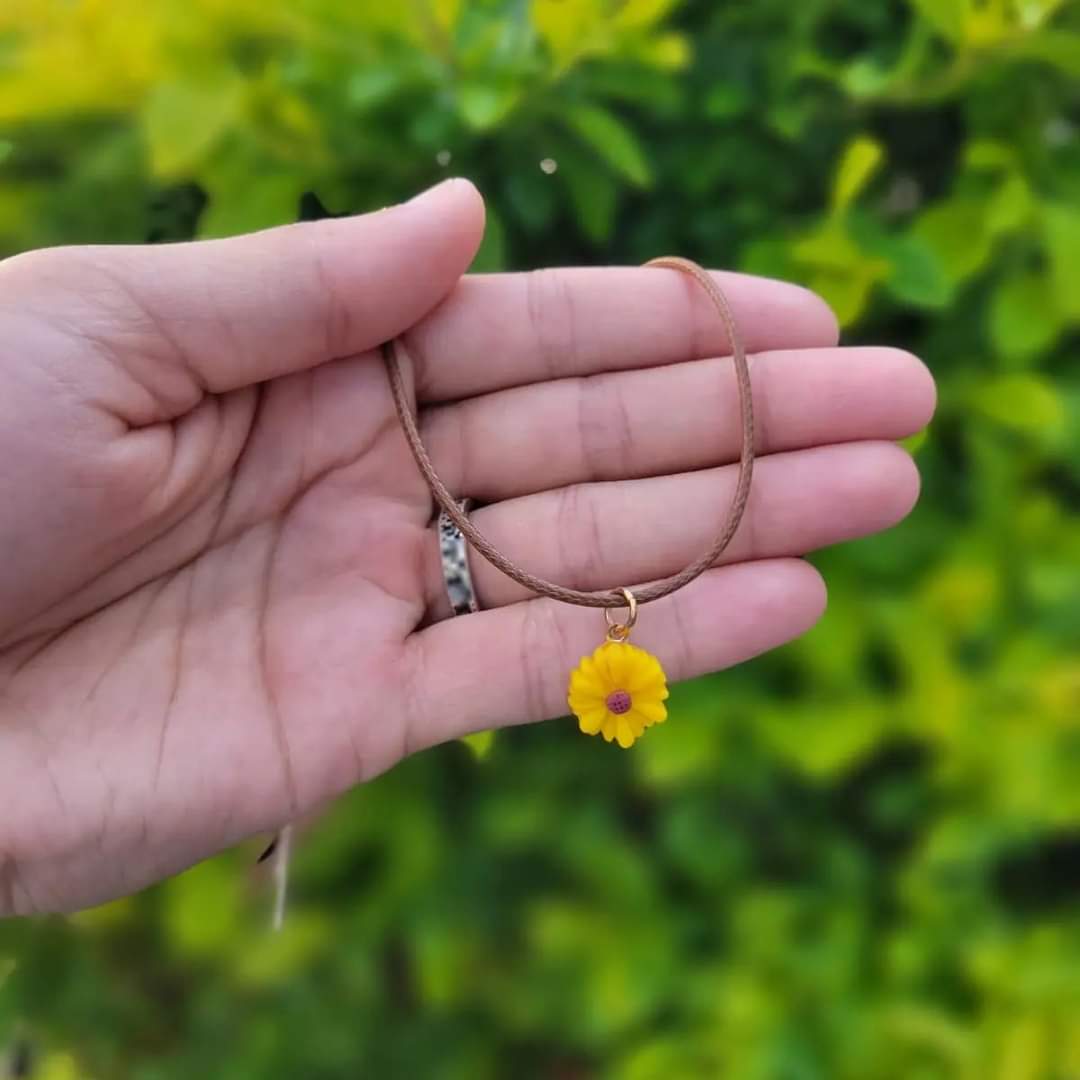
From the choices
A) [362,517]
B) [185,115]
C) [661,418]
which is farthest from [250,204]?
[661,418]

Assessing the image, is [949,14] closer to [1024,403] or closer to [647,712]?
[1024,403]

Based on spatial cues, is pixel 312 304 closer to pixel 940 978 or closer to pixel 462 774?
pixel 462 774

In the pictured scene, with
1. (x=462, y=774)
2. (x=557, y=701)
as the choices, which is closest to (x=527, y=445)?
(x=557, y=701)

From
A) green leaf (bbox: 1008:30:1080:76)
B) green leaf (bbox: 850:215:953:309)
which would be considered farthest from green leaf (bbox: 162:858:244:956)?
green leaf (bbox: 1008:30:1080:76)

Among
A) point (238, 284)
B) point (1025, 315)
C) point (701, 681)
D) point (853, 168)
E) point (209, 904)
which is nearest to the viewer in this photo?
point (238, 284)

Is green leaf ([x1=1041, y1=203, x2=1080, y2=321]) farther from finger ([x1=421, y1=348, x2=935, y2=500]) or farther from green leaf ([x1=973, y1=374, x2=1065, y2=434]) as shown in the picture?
finger ([x1=421, y1=348, x2=935, y2=500])

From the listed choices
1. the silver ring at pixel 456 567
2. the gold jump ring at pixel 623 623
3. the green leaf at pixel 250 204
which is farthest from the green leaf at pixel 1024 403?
the green leaf at pixel 250 204
